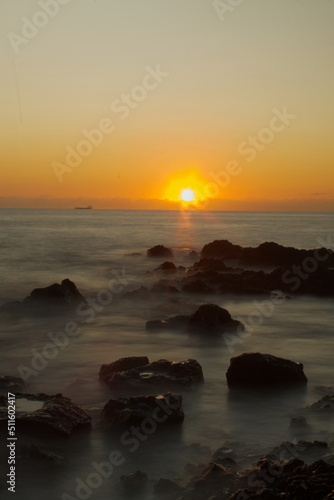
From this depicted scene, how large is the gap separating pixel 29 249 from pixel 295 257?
23.4 m

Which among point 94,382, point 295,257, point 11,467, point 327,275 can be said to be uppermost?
point 295,257

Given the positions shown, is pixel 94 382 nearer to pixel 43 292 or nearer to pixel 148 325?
pixel 148 325

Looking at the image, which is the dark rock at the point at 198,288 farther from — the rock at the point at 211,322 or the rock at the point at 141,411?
the rock at the point at 141,411

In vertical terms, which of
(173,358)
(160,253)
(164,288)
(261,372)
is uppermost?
(160,253)

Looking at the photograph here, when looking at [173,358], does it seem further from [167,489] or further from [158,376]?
[167,489]

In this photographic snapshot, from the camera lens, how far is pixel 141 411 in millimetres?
7465

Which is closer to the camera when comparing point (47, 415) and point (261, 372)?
point (47, 415)

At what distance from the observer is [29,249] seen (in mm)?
43750

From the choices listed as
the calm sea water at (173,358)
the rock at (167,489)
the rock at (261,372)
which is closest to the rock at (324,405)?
the calm sea water at (173,358)

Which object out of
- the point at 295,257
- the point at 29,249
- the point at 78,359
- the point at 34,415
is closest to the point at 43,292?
the point at 78,359

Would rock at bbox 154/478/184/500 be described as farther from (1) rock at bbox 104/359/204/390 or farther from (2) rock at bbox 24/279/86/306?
(2) rock at bbox 24/279/86/306

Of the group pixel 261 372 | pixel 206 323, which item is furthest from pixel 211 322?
pixel 261 372

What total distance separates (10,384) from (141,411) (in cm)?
282

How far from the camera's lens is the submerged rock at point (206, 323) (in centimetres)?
1333
